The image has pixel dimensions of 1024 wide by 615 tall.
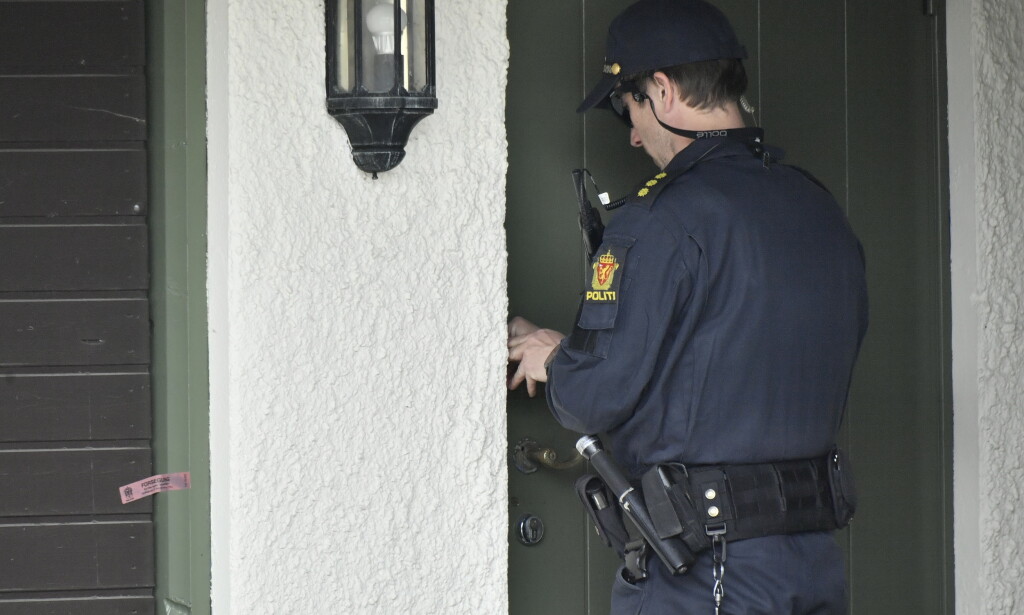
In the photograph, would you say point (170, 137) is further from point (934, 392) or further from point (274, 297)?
point (934, 392)

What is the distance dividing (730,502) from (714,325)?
30 centimetres

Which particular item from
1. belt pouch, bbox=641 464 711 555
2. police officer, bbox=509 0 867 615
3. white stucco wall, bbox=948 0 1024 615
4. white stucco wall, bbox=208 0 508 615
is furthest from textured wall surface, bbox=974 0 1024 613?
white stucco wall, bbox=208 0 508 615

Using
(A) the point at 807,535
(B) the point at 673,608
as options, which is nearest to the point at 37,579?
(B) the point at 673,608

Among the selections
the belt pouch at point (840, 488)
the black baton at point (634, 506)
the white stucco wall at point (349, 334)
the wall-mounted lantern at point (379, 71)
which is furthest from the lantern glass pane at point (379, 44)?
the belt pouch at point (840, 488)

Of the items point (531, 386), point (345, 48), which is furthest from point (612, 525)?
point (345, 48)

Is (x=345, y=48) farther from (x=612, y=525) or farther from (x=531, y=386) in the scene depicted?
(x=612, y=525)

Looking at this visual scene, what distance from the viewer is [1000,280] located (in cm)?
262

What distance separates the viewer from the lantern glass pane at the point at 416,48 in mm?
2076

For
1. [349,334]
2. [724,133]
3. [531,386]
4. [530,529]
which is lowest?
[530,529]

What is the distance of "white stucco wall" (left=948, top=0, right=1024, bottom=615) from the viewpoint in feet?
8.58

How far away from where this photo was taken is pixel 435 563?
221cm

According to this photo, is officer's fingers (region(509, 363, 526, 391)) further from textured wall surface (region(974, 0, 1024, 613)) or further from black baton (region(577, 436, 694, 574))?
textured wall surface (region(974, 0, 1024, 613))

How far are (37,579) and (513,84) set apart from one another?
1.38 meters

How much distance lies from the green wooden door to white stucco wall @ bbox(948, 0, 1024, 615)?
0.16 feet
